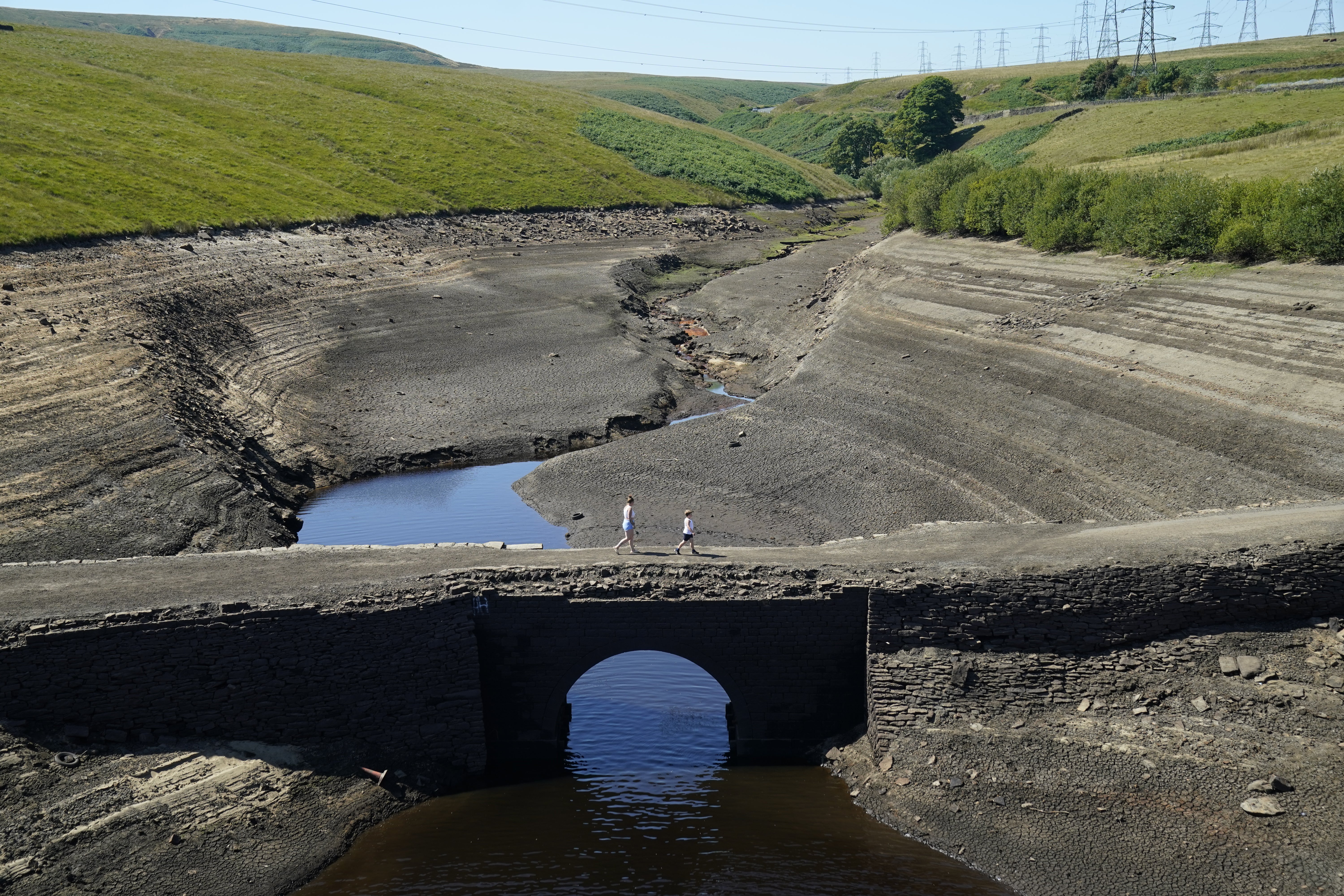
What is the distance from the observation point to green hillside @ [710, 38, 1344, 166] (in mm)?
76562

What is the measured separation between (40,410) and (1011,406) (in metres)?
34.2

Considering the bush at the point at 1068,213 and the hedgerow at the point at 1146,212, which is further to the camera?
the bush at the point at 1068,213

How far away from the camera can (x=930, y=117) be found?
4761 inches

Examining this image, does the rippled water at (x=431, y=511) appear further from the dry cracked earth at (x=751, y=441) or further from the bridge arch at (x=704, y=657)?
the bridge arch at (x=704, y=657)

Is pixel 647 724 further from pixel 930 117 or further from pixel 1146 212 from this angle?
pixel 930 117

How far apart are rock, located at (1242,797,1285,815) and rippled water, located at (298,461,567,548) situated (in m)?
19.4

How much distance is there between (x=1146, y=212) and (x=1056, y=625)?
30849mm

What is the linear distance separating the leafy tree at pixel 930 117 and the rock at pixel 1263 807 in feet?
360

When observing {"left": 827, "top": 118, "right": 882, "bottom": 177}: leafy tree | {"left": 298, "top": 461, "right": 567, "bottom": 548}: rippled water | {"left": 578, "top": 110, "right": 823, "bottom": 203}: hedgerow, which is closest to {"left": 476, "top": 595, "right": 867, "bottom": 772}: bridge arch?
{"left": 298, "top": 461, "right": 567, "bottom": 548}: rippled water

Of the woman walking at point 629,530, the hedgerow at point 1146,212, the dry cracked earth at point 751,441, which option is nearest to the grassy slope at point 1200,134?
the hedgerow at point 1146,212

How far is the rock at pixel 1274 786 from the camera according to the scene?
60.8ft

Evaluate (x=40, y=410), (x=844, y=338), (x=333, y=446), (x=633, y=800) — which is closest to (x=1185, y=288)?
(x=844, y=338)

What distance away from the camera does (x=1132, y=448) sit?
33375mm

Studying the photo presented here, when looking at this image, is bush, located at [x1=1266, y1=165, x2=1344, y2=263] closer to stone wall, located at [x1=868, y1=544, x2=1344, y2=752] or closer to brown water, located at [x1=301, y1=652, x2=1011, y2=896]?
stone wall, located at [x1=868, y1=544, x2=1344, y2=752]
